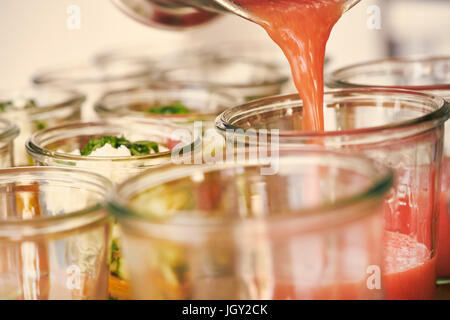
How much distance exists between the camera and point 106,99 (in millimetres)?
1167

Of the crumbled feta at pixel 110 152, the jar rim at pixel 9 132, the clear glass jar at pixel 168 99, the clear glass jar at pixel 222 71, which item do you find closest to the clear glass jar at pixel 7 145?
the jar rim at pixel 9 132

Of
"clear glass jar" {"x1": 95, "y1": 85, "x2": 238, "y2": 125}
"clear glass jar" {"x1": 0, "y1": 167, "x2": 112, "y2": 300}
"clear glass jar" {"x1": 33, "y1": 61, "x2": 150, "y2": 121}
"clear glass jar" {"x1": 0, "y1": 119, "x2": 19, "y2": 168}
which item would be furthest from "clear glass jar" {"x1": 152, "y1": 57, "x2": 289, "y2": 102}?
"clear glass jar" {"x1": 0, "y1": 167, "x2": 112, "y2": 300}

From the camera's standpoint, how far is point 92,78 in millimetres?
1585

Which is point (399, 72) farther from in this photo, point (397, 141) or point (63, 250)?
point (63, 250)

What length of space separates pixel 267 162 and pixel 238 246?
0.14 metres

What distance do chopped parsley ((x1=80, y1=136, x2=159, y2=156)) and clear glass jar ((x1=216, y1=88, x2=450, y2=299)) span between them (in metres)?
0.16

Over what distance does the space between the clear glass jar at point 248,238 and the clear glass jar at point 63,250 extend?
0.22 ft

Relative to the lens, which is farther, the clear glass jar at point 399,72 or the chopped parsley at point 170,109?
the chopped parsley at point 170,109

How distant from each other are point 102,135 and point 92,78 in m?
0.72

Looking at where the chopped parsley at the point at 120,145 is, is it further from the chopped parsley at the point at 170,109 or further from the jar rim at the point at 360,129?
the chopped parsley at the point at 170,109

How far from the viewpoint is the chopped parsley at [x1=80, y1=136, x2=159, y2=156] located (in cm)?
81

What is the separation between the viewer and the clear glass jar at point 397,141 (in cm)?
60

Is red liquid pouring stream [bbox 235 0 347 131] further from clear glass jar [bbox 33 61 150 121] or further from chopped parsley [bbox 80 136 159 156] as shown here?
clear glass jar [bbox 33 61 150 121]

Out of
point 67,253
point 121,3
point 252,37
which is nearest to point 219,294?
A: point 67,253
